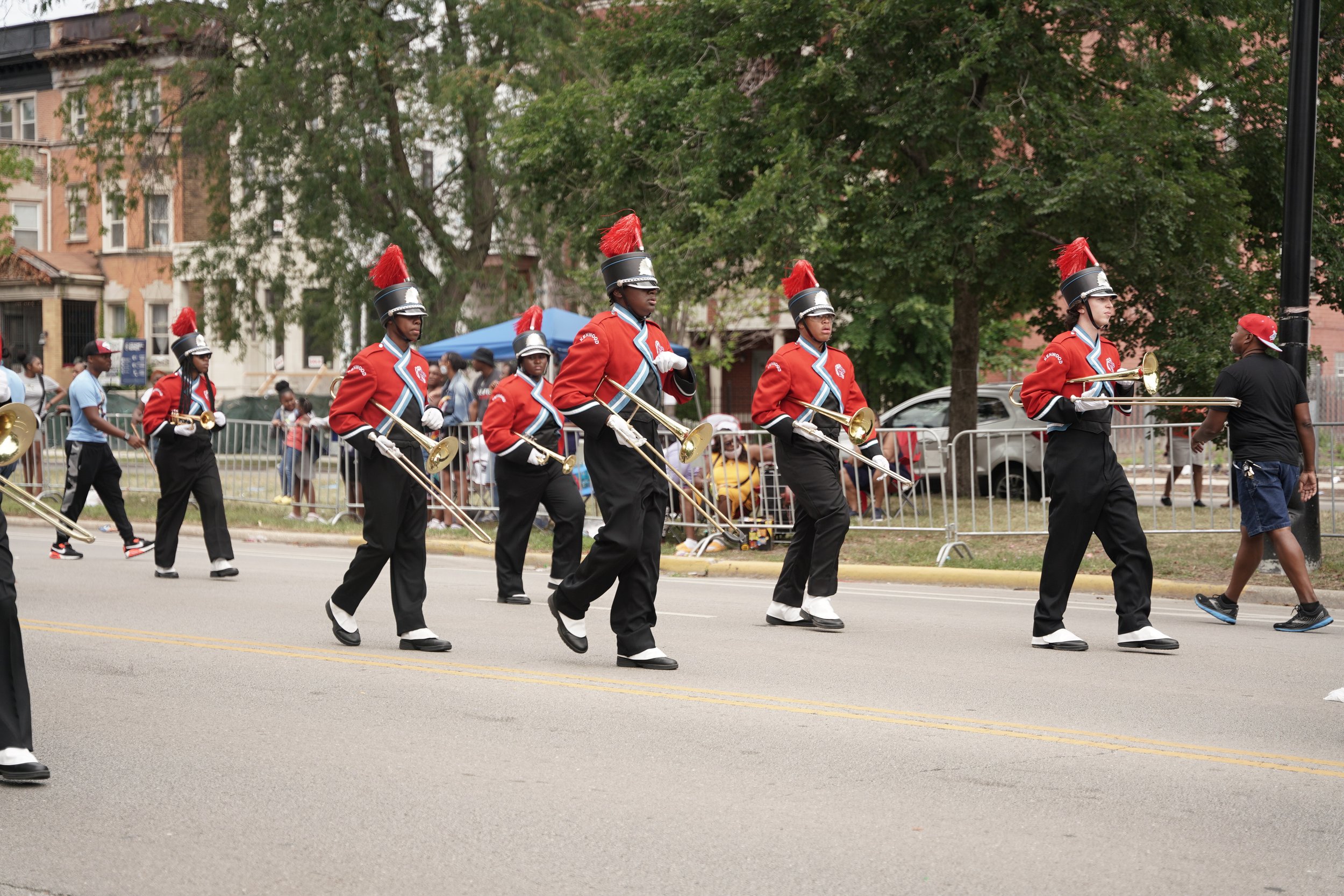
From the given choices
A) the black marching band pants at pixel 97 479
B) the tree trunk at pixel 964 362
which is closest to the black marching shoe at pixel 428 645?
the black marching band pants at pixel 97 479

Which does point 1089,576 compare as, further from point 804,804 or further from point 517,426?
point 804,804

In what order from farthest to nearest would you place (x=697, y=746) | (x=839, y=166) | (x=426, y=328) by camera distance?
(x=426, y=328), (x=839, y=166), (x=697, y=746)

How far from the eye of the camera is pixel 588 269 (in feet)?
95.1

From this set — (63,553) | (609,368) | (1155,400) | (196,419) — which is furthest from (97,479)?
(1155,400)

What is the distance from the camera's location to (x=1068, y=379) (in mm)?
8695

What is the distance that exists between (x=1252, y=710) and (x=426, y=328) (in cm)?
2564

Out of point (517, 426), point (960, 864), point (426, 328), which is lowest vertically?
point (960, 864)

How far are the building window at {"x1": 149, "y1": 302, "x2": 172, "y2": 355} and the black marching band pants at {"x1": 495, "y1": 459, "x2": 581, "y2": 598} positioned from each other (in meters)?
40.2

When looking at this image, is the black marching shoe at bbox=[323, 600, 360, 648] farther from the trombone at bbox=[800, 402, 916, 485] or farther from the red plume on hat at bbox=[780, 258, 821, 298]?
the red plume on hat at bbox=[780, 258, 821, 298]

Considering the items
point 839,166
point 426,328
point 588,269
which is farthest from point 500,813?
point 426,328

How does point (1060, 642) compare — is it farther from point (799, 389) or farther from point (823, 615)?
point (799, 389)

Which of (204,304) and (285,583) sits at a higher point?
(204,304)

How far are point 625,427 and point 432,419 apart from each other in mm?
1573

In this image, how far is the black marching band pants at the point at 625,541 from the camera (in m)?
7.81
